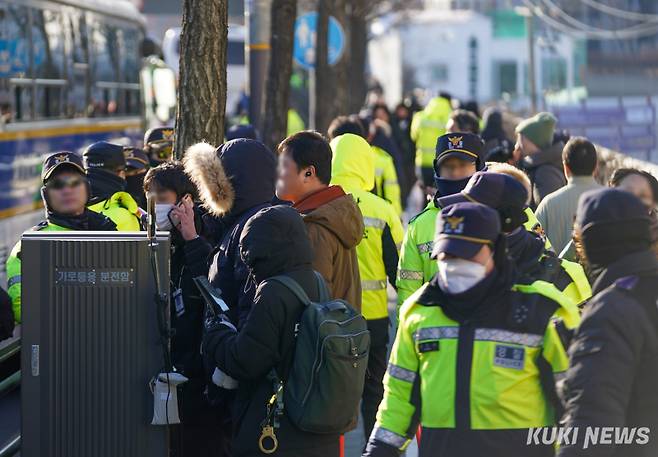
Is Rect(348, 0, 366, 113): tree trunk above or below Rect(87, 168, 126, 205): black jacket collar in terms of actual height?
above

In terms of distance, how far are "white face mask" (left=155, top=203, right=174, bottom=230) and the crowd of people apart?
1 centimetres

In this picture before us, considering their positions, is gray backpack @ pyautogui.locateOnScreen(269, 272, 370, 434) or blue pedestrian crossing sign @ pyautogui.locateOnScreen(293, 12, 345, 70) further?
blue pedestrian crossing sign @ pyautogui.locateOnScreen(293, 12, 345, 70)

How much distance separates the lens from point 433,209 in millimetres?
6738

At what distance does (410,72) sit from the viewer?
112m

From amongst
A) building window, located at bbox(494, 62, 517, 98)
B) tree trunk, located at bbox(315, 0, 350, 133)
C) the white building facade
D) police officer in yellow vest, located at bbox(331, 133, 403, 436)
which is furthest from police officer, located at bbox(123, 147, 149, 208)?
building window, located at bbox(494, 62, 517, 98)

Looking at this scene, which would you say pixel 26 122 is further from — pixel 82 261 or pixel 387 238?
pixel 82 261

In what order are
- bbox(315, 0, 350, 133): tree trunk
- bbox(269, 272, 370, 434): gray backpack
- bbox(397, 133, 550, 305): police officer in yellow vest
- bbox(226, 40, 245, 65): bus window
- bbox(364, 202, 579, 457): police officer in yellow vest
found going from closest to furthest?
bbox(364, 202, 579, 457): police officer in yellow vest → bbox(269, 272, 370, 434): gray backpack → bbox(397, 133, 550, 305): police officer in yellow vest → bbox(315, 0, 350, 133): tree trunk → bbox(226, 40, 245, 65): bus window

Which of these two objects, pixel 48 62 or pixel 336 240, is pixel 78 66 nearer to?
pixel 48 62

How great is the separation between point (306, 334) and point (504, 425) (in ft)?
3.19

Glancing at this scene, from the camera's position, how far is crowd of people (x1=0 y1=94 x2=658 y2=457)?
4203 mm

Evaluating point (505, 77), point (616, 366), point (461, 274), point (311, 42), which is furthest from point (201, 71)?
point (505, 77)

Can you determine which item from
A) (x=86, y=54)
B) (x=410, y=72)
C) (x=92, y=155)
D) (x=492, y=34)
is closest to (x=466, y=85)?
(x=492, y=34)

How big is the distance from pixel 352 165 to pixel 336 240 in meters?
1.89

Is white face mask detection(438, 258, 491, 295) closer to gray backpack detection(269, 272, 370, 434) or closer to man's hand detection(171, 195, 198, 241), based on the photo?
gray backpack detection(269, 272, 370, 434)
